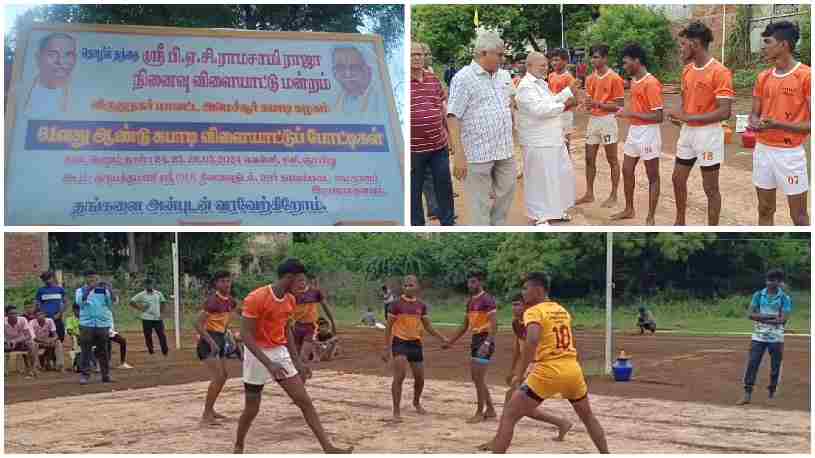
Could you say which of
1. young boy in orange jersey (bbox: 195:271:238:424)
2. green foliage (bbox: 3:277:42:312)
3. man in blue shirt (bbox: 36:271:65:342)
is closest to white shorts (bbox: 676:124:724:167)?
young boy in orange jersey (bbox: 195:271:238:424)

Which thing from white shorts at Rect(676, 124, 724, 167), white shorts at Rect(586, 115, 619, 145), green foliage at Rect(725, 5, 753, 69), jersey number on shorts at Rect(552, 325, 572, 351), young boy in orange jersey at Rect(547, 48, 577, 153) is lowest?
jersey number on shorts at Rect(552, 325, 572, 351)

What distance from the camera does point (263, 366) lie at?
23.2ft

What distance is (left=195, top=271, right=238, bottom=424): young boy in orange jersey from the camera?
865 cm

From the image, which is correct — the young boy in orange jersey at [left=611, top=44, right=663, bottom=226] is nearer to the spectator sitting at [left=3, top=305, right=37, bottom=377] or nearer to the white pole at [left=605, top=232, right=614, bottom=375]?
the white pole at [left=605, top=232, right=614, bottom=375]

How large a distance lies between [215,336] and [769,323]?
5306 mm

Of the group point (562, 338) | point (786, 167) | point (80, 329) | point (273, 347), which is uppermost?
point (786, 167)

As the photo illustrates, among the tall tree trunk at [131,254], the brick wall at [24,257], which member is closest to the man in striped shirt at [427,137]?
the brick wall at [24,257]

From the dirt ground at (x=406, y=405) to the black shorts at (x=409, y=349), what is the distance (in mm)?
557

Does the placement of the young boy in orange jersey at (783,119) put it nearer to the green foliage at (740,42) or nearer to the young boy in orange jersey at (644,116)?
the young boy in orange jersey at (644,116)

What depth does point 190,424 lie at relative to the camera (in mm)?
8711

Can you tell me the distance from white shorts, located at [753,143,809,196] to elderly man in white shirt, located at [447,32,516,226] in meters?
2.09

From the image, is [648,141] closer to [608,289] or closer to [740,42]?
[608,289]

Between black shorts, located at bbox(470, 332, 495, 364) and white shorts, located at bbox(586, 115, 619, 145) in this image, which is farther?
white shorts, located at bbox(586, 115, 619, 145)

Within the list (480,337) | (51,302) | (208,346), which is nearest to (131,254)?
(51,302)
